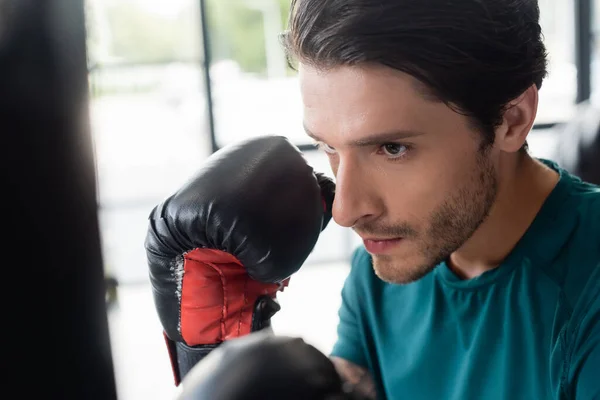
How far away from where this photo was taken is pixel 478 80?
0.97 meters

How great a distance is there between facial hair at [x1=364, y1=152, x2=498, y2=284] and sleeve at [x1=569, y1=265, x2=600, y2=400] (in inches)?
8.0

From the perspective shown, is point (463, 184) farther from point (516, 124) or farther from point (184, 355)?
point (184, 355)

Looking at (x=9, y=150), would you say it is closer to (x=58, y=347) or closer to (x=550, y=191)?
(x=58, y=347)

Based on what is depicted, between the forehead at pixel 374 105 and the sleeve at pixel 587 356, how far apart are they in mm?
335

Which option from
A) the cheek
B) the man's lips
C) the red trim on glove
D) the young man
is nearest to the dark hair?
the young man

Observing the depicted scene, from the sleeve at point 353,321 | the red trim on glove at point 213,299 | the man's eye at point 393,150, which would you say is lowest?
the sleeve at point 353,321

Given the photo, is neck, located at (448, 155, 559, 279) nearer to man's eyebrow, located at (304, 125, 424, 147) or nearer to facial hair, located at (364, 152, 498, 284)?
facial hair, located at (364, 152, 498, 284)

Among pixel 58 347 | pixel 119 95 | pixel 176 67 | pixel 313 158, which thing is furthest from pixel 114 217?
pixel 58 347

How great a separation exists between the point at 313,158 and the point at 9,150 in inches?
116

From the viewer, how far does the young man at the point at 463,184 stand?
92 centimetres

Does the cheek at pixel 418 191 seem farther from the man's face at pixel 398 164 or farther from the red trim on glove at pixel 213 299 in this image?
the red trim on glove at pixel 213 299

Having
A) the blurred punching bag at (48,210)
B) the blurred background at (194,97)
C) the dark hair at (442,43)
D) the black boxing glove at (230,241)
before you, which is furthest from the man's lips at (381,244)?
the blurred background at (194,97)

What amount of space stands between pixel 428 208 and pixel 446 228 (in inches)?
2.1

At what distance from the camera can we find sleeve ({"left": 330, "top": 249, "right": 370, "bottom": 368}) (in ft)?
4.07
